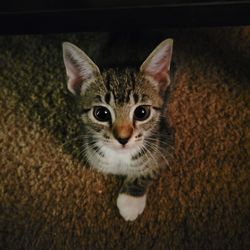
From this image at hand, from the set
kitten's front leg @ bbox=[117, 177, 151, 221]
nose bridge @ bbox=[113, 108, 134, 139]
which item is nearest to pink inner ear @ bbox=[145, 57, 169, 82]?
nose bridge @ bbox=[113, 108, 134, 139]

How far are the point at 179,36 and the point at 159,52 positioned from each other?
1.55ft

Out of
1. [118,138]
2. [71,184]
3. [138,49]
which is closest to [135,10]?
[138,49]

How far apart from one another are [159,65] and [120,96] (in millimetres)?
147

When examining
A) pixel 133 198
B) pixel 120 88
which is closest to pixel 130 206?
pixel 133 198

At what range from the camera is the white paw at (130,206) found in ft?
3.94

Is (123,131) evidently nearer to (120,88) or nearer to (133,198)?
(120,88)

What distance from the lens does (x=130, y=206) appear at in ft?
3.94

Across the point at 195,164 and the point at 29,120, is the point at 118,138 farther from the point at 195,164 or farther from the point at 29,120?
the point at 29,120

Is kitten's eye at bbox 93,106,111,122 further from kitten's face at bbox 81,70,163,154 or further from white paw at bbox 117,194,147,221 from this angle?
white paw at bbox 117,194,147,221

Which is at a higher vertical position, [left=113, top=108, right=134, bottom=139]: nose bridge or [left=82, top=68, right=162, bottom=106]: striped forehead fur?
[left=82, top=68, right=162, bottom=106]: striped forehead fur

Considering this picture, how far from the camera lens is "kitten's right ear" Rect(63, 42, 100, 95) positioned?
104cm

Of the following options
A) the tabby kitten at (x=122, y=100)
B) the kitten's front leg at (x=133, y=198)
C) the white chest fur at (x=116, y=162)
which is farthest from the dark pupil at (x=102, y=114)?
the kitten's front leg at (x=133, y=198)

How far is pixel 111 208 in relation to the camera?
1242 mm

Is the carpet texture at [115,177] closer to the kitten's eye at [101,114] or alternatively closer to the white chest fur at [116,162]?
the white chest fur at [116,162]
